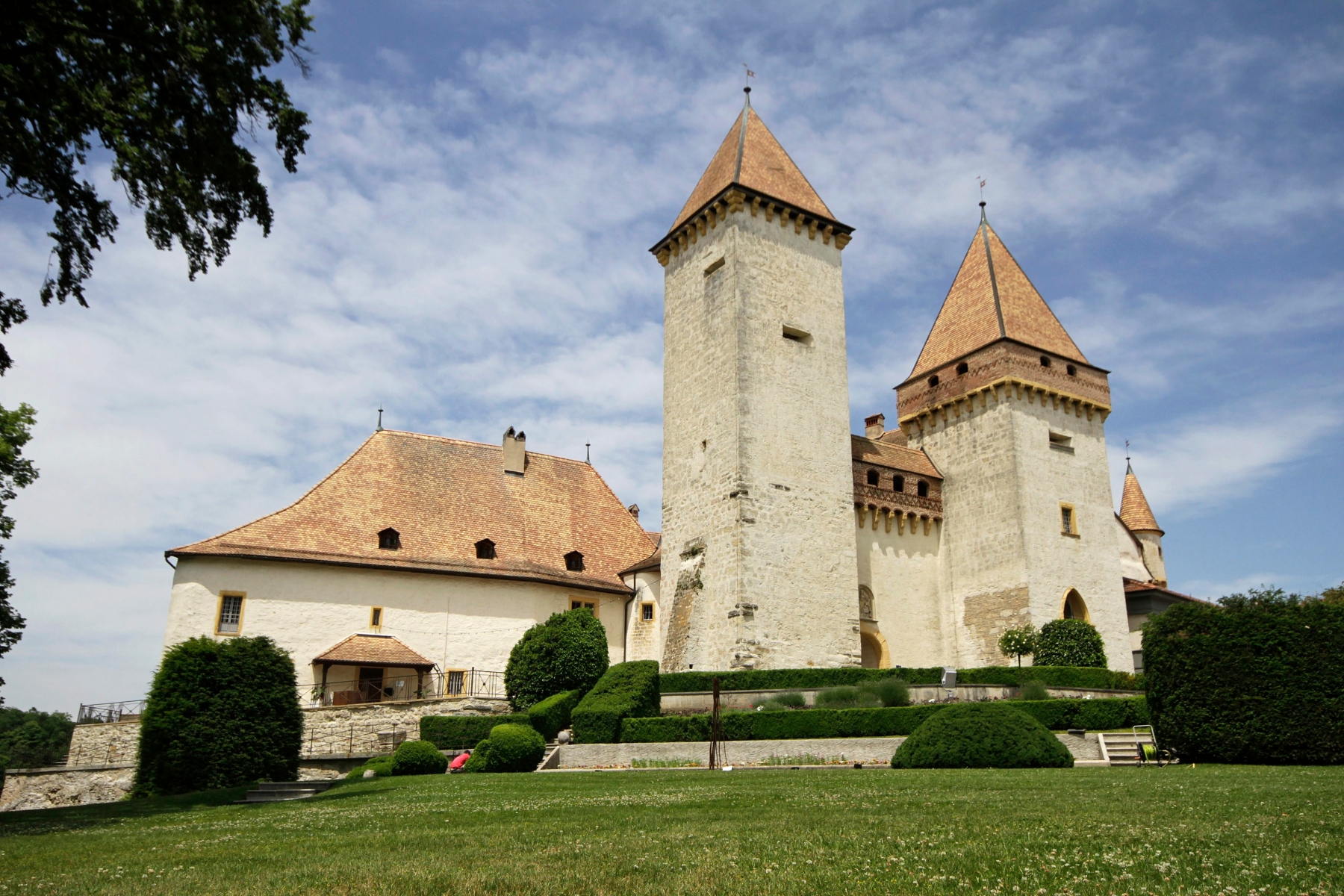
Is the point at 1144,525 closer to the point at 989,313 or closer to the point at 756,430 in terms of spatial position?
the point at 989,313

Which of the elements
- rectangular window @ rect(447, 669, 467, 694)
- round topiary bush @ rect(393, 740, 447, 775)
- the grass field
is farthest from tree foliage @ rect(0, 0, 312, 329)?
rectangular window @ rect(447, 669, 467, 694)

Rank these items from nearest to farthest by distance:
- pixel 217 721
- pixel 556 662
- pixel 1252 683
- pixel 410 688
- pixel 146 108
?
pixel 146 108, pixel 1252 683, pixel 217 721, pixel 556 662, pixel 410 688

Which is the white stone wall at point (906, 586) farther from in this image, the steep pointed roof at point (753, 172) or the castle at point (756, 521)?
the steep pointed roof at point (753, 172)

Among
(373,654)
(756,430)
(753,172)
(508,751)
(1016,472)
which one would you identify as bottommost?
(508,751)

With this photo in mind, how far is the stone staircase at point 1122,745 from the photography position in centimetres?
1817

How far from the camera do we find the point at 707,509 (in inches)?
1110

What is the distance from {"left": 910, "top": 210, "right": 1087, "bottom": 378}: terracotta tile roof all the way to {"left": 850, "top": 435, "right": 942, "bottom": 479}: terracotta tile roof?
3449 mm

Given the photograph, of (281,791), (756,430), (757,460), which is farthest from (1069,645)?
(281,791)

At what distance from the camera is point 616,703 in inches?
943

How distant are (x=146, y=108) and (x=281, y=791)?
431 inches

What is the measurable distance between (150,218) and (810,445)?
66.7 ft

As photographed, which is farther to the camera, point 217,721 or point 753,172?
point 753,172

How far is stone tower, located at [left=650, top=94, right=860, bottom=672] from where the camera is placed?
2681 cm

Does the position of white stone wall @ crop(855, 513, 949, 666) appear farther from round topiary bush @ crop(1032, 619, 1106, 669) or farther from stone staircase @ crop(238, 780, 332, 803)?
stone staircase @ crop(238, 780, 332, 803)
